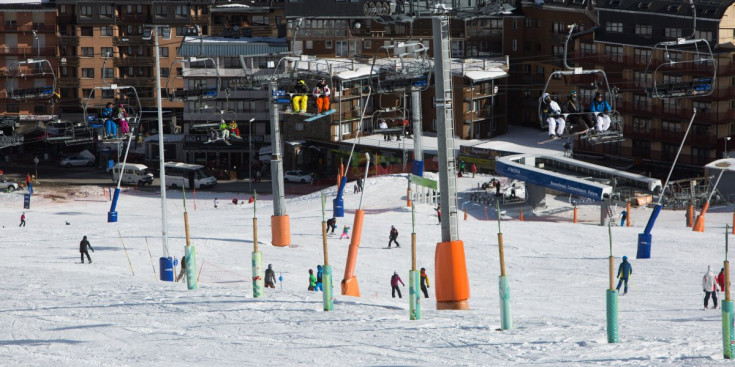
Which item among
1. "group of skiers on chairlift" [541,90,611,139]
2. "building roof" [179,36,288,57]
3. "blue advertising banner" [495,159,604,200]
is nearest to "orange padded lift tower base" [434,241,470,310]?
"group of skiers on chairlift" [541,90,611,139]

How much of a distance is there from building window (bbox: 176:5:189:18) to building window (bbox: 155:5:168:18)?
0.85 meters

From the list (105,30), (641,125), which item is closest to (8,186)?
(105,30)

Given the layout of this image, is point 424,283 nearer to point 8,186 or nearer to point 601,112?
point 601,112

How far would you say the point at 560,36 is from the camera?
82438 millimetres

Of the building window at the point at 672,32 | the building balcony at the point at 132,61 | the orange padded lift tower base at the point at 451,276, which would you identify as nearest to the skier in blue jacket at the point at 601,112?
the orange padded lift tower base at the point at 451,276

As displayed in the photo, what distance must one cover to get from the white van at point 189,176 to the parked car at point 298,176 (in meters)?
4.35

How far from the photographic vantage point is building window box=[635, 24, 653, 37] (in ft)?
231

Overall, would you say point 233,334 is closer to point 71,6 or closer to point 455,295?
point 455,295

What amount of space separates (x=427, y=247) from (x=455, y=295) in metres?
17.4

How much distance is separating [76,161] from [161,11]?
1234cm

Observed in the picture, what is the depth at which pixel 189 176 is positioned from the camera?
2972 inches

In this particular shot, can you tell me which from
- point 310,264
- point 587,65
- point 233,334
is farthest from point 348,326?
point 587,65

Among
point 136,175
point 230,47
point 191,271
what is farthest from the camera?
point 230,47

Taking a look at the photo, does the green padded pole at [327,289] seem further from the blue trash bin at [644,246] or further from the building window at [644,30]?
the building window at [644,30]
